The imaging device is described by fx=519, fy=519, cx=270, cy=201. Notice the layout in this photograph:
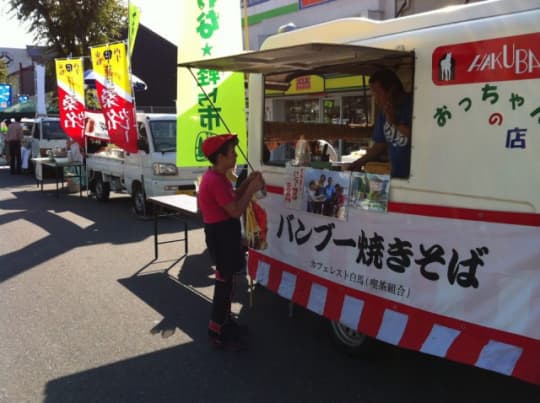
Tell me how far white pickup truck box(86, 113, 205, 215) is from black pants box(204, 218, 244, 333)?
5.42 m

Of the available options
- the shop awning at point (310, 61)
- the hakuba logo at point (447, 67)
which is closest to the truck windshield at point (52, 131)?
the shop awning at point (310, 61)

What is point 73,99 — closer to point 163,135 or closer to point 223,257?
point 163,135

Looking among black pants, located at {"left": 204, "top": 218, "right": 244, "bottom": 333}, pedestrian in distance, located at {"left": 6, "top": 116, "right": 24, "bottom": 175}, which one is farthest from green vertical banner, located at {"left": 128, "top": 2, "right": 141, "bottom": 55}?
pedestrian in distance, located at {"left": 6, "top": 116, "right": 24, "bottom": 175}

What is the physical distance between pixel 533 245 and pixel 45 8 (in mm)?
21050

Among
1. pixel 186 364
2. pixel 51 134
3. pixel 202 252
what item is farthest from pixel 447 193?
pixel 51 134

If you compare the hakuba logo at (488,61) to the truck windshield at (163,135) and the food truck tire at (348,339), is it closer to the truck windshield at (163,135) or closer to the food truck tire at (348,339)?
the food truck tire at (348,339)

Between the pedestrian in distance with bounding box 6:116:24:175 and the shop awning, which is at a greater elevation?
the shop awning

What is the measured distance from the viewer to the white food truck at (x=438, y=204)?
278 cm

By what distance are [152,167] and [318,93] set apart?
16.1ft

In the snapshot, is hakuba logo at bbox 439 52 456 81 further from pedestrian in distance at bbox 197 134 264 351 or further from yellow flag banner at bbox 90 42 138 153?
yellow flag banner at bbox 90 42 138 153

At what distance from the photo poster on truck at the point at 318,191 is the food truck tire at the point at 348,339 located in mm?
905

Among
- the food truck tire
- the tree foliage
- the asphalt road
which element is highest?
the tree foliage

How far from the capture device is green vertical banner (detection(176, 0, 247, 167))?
18.3 ft

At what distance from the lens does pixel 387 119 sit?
381 centimetres
